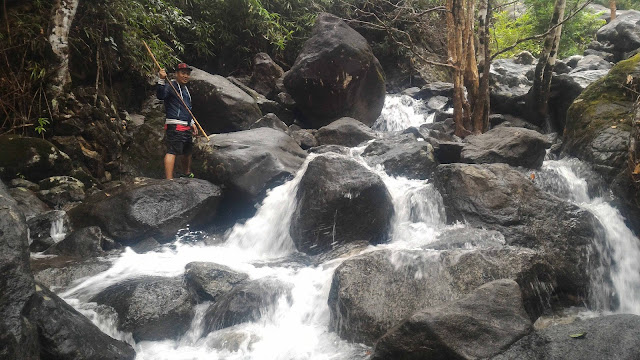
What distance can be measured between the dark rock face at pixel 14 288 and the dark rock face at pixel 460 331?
8.82 feet

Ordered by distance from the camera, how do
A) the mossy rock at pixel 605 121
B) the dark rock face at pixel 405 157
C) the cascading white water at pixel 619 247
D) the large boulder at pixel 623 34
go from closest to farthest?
the cascading white water at pixel 619 247 < the mossy rock at pixel 605 121 < the dark rock face at pixel 405 157 < the large boulder at pixel 623 34

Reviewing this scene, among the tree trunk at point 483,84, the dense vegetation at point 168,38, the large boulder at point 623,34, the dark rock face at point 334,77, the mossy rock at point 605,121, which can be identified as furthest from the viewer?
the large boulder at point 623,34


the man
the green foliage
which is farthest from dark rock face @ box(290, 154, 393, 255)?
the green foliage

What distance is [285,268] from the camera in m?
6.11

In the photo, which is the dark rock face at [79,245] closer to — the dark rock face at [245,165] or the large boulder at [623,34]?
the dark rock face at [245,165]

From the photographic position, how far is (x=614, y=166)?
23.4 ft

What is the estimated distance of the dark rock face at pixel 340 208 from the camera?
647 centimetres

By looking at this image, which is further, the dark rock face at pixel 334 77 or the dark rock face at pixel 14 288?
the dark rock face at pixel 334 77

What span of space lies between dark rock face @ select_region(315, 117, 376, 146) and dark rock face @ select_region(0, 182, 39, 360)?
804 centimetres

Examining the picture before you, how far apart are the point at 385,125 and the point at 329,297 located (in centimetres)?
972

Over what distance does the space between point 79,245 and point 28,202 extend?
160 cm

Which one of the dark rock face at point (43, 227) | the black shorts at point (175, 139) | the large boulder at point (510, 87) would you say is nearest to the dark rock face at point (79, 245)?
the dark rock face at point (43, 227)

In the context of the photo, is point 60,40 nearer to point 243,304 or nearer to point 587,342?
point 243,304

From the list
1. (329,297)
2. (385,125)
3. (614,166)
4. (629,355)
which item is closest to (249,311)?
(329,297)
